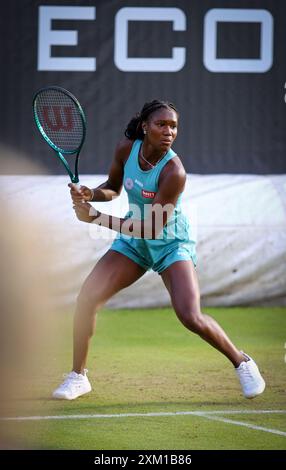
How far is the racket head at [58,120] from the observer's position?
6.72 meters

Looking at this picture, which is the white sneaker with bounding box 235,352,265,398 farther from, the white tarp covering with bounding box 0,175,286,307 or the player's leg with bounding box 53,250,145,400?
the white tarp covering with bounding box 0,175,286,307

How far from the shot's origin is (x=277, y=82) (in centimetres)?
1172

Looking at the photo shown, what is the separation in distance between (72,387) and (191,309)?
3.43 ft

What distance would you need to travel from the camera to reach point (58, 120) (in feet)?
22.6

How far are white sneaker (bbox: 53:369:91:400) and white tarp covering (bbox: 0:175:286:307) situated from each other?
4074mm

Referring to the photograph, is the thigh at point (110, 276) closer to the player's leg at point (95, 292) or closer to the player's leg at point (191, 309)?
the player's leg at point (95, 292)

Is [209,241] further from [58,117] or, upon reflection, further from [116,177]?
[58,117]

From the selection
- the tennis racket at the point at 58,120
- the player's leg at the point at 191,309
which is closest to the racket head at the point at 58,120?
the tennis racket at the point at 58,120

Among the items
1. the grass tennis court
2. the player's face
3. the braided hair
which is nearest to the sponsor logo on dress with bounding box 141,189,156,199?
the player's face

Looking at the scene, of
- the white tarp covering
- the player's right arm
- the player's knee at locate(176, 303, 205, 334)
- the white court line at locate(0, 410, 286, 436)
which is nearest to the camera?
the white court line at locate(0, 410, 286, 436)

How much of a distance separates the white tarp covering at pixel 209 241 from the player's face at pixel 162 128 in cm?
428

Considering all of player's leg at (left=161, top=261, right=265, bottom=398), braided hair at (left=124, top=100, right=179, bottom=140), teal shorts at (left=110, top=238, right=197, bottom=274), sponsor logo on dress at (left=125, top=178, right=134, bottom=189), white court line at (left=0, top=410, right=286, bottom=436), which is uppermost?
braided hair at (left=124, top=100, right=179, bottom=140)

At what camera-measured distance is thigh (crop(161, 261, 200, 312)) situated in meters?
6.22

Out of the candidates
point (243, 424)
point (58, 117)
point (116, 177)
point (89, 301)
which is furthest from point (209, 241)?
point (243, 424)
